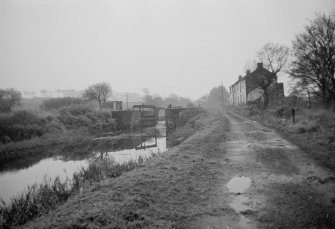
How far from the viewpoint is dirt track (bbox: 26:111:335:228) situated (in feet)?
15.5

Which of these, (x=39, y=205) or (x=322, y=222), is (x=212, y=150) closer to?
(x=322, y=222)

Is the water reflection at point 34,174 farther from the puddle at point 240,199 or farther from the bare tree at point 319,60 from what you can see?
the bare tree at point 319,60

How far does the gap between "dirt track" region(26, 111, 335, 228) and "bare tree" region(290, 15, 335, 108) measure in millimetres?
19026

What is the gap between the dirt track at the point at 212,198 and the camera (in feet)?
15.5

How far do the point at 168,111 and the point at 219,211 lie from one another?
48521mm

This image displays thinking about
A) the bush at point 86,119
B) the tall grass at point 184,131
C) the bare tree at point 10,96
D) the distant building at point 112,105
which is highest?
the bare tree at point 10,96

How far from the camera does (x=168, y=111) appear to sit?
53688 mm

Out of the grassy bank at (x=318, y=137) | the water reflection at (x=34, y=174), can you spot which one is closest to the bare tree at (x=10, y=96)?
the water reflection at (x=34, y=174)

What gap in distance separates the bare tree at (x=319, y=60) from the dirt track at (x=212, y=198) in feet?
62.4

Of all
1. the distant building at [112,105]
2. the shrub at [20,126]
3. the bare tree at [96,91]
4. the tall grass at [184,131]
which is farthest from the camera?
the distant building at [112,105]

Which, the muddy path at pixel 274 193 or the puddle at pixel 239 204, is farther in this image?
the puddle at pixel 239 204

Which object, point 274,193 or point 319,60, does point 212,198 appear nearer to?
point 274,193

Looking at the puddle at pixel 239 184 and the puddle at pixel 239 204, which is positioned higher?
the puddle at pixel 239 184

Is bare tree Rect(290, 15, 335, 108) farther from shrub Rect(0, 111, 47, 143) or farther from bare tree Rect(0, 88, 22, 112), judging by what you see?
bare tree Rect(0, 88, 22, 112)
